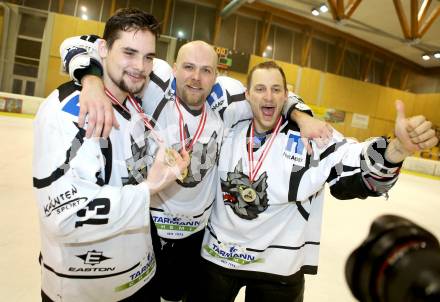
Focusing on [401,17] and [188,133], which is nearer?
[188,133]

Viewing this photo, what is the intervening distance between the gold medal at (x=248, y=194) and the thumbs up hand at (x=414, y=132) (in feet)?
2.20

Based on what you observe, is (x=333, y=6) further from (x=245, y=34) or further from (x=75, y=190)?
(x=75, y=190)

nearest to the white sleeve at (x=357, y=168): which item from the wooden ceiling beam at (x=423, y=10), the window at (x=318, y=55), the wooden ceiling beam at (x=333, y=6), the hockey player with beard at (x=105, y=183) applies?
the hockey player with beard at (x=105, y=183)

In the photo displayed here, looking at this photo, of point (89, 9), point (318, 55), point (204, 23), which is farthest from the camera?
point (318, 55)

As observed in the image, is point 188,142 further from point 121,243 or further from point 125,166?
point 121,243

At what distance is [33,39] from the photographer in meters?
12.2

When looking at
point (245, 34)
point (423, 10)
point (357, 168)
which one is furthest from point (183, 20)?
point (357, 168)

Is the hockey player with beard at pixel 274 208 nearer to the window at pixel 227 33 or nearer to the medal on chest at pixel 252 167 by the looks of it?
the medal on chest at pixel 252 167

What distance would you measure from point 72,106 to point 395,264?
1.08 metres

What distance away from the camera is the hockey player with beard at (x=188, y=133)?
66.8 inches

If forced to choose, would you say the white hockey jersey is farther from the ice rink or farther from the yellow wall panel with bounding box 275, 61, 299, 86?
the yellow wall panel with bounding box 275, 61, 299, 86

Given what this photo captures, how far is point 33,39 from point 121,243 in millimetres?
13605

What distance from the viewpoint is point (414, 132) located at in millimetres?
1101

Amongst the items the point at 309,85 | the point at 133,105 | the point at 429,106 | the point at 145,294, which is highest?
the point at 429,106
